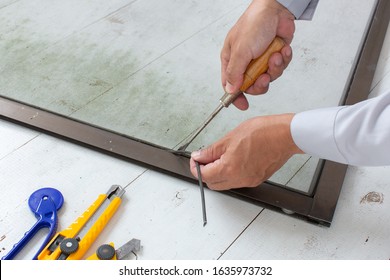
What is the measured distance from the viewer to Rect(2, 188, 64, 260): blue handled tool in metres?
0.85

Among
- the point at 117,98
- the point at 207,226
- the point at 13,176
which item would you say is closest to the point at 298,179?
the point at 207,226

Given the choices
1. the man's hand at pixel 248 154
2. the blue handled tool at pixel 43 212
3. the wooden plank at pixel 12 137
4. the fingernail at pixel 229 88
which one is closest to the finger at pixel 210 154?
the man's hand at pixel 248 154

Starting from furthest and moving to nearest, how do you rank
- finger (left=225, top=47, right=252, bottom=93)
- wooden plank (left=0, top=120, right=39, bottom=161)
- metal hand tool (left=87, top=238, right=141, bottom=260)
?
wooden plank (left=0, top=120, right=39, bottom=161), finger (left=225, top=47, right=252, bottom=93), metal hand tool (left=87, top=238, right=141, bottom=260)

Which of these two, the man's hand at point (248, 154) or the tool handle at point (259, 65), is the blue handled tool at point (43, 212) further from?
the tool handle at point (259, 65)

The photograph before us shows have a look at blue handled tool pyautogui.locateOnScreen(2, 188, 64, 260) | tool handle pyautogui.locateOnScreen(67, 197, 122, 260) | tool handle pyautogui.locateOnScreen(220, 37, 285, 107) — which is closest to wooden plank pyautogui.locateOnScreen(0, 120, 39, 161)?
blue handled tool pyautogui.locateOnScreen(2, 188, 64, 260)

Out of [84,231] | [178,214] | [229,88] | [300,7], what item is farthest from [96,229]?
[300,7]

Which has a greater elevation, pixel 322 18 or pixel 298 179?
pixel 322 18

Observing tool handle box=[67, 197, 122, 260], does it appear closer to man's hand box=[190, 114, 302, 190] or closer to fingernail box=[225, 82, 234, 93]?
man's hand box=[190, 114, 302, 190]

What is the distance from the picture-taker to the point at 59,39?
1373 millimetres

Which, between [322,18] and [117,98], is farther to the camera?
[322,18]

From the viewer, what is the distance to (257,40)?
928 millimetres

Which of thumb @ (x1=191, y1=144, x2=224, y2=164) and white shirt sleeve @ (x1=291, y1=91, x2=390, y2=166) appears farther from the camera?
thumb @ (x1=191, y1=144, x2=224, y2=164)
